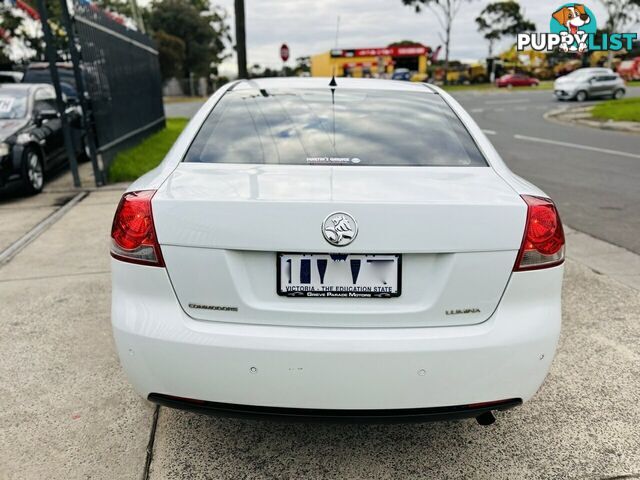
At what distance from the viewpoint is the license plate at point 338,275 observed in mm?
1870

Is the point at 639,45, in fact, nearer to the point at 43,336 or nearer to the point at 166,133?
the point at 166,133

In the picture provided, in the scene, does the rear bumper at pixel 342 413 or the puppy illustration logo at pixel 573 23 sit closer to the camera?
the rear bumper at pixel 342 413

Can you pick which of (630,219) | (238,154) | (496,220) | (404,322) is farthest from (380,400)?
(630,219)

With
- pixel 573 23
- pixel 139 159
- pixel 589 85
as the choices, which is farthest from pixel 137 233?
pixel 589 85

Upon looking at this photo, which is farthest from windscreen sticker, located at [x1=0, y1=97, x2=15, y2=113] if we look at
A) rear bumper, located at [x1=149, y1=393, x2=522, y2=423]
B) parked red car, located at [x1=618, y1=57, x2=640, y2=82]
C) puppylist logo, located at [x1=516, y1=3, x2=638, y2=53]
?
parked red car, located at [x1=618, y1=57, x2=640, y2=82]

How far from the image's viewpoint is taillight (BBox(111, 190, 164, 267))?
1.96 m

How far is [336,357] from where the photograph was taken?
73.1 inches

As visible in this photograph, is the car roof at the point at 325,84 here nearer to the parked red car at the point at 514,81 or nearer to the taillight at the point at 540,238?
the taillight at the point at 540,238

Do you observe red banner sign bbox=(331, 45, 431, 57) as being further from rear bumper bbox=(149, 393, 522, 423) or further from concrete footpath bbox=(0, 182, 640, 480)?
rear bumper bbox=(149, 393, 522, 423)

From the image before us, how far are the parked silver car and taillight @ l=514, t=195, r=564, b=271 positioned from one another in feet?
97.9

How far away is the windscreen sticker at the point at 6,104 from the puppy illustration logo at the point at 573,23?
22284 mm

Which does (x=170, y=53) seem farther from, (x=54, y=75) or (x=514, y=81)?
(x=54, y=75)

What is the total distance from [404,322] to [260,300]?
0.52 m

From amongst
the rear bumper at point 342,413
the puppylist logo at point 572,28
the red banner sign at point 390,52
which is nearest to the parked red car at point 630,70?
the red banner sign at point 390,52
